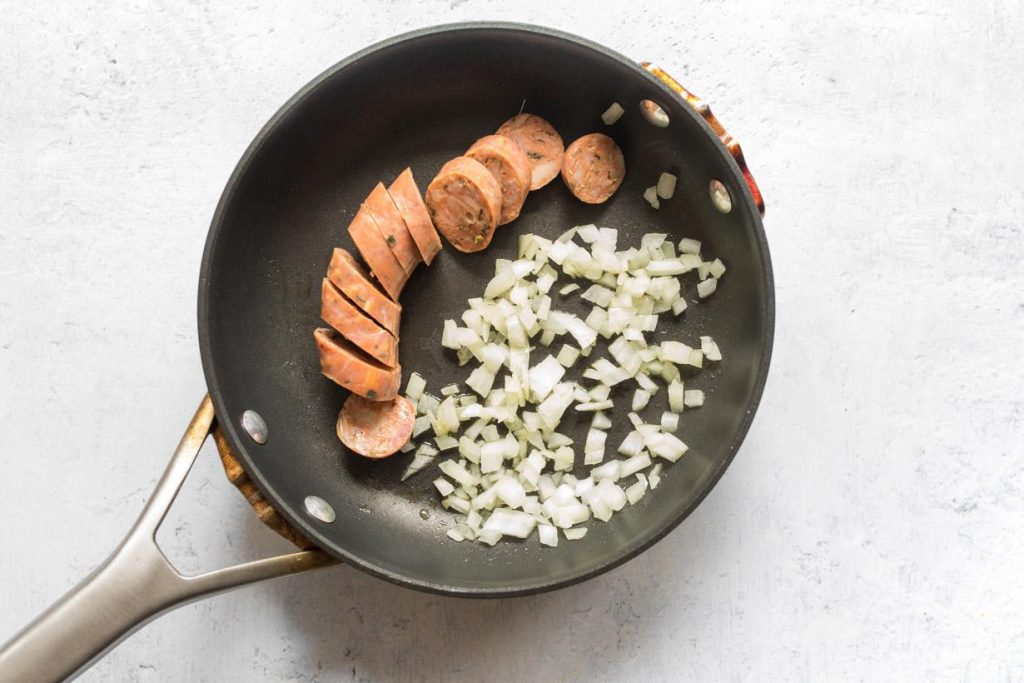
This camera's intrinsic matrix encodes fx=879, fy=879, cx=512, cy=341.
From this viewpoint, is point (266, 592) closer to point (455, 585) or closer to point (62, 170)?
point (455, 585)

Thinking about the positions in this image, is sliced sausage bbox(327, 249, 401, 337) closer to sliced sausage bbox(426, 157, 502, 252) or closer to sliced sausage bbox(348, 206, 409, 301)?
sliced sausage bbox(348, 206, 409, 301)

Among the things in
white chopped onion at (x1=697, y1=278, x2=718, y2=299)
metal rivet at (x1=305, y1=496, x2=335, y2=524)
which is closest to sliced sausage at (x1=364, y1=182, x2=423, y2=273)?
metal rivet at (x1=305, y1=496, x2=335, y2=524)

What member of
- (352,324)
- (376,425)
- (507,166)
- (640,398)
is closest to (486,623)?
(376,425)

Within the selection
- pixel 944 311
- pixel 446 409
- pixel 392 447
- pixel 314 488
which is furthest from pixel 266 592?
pixel 944 311

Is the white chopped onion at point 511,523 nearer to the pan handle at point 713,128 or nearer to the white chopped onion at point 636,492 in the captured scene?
the white chopped onion at point 636,492

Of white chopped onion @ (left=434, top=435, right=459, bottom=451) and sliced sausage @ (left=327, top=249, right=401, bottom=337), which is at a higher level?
sliced sausage @ (left=327, top=249, right=401, bottom=337)

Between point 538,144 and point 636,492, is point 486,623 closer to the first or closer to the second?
point 636,492
